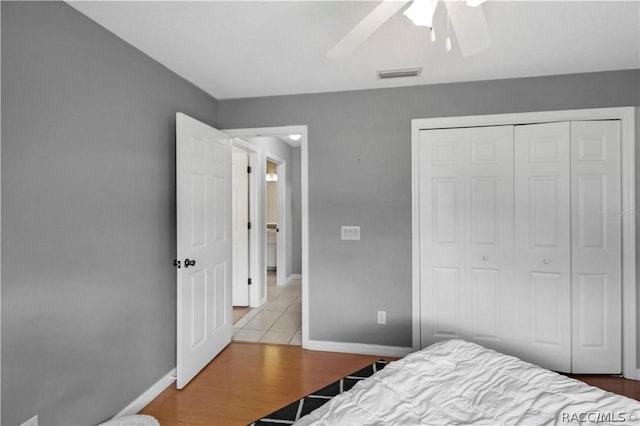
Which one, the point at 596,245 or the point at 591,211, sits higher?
the point at 591,211

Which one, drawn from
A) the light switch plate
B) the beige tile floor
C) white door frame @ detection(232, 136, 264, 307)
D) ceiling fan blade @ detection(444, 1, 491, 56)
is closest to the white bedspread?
ceiling fan blade @ detection(444, 1, 491, 56)

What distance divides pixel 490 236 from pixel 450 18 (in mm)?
1992

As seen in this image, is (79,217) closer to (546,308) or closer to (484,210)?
(484,210)

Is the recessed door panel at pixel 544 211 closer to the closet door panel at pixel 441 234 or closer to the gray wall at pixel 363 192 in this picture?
the closet door panel at pixel 441 234

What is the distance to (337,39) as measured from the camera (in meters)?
2.05

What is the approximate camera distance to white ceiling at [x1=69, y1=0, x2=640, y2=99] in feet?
5.68

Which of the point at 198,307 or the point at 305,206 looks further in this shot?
the point at 305,206

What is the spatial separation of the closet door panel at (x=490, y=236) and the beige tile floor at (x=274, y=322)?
172 cm

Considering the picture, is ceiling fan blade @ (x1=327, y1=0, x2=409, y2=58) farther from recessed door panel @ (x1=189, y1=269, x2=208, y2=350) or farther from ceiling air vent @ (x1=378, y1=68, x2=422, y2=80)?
recessed door panel @ (x1=189, y1=269, x2=208, y2=350)

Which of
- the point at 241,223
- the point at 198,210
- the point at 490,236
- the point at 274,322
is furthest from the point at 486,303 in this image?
the point at 241,223

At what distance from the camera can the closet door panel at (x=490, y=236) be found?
8.76 feet

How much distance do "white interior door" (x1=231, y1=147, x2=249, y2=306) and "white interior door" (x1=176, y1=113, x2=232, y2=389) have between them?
1135mm

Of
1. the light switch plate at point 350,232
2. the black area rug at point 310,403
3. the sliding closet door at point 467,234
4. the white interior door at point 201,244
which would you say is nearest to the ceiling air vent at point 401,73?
the sliding closet door at point 467,234

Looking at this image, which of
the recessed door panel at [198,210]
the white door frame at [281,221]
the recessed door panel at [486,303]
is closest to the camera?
the recessed door panel at [198,210]
